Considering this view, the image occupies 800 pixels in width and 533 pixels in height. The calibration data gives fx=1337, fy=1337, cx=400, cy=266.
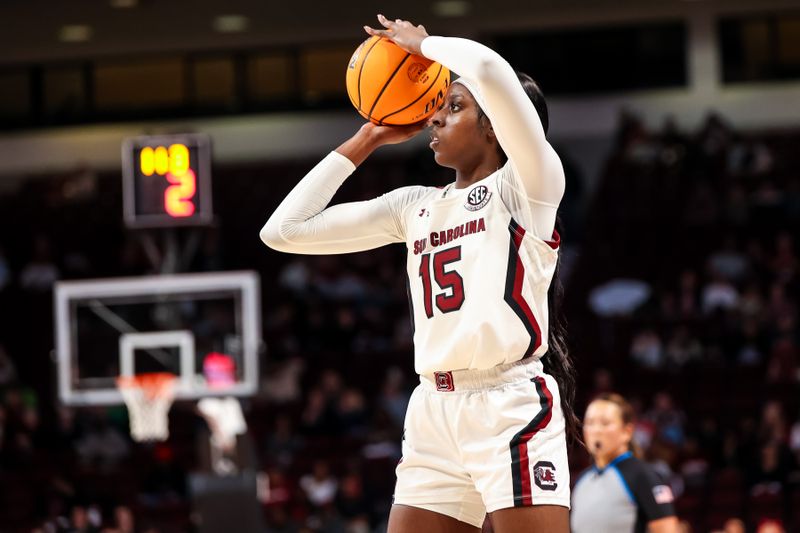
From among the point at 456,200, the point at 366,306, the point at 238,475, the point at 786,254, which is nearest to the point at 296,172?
the point at 366,306

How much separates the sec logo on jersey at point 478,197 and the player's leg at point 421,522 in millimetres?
788

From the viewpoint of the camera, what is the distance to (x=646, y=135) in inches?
703

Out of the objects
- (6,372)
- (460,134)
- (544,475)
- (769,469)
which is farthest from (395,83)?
(6,372)

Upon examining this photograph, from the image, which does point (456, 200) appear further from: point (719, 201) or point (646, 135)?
point (646, 135)

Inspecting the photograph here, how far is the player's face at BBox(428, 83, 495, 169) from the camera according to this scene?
3.51 m

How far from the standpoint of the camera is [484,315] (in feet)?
10.9

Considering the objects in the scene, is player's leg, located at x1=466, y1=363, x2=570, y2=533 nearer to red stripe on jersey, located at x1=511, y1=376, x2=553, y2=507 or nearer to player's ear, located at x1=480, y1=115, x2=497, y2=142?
red stripe on jersey, located at x1=511, y1=376, x2=553, y2=507

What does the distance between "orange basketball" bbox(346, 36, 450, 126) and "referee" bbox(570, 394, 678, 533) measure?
216 cm

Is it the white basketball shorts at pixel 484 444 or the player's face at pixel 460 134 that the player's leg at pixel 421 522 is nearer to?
the white basketball shorts at pixel 484 444

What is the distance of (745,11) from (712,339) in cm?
677

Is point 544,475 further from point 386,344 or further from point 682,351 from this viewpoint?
point 386,344

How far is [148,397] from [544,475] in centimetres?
771

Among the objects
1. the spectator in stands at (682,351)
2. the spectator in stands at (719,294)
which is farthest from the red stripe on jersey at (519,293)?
the spectator in stands at (719,294)

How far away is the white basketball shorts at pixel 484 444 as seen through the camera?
10.8 ft
